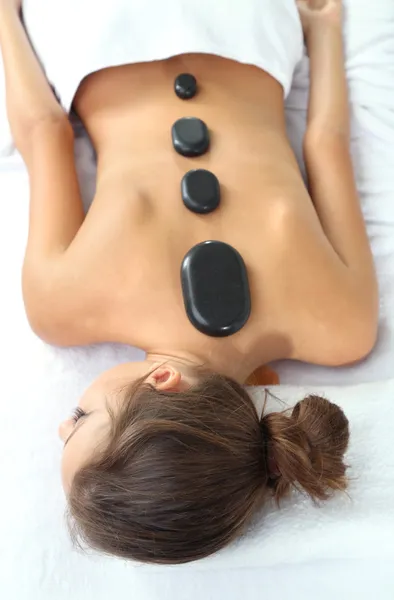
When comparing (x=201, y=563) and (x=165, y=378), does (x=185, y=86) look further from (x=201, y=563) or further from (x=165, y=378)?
(x=201, y=563)

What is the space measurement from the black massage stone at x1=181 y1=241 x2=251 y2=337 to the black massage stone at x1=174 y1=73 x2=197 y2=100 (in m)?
0.27

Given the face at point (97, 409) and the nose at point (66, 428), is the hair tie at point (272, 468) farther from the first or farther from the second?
the nose at point (66, 428)

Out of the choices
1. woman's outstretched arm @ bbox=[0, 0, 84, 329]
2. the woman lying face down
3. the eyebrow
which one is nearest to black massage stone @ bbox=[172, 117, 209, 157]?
the woman lying face down

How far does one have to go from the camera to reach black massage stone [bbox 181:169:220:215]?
0.83 m

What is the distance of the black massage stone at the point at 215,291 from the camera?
76cm

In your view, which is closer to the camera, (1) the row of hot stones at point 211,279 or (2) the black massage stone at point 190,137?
(1) the row of hot stones at point 211,279

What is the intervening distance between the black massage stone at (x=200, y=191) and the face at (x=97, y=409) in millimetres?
220

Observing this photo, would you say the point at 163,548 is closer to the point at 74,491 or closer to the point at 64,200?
the point at 74,491

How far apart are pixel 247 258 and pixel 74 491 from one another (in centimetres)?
36

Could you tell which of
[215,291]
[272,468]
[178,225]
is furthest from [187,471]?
[178,225]

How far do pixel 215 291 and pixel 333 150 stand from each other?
347 mm

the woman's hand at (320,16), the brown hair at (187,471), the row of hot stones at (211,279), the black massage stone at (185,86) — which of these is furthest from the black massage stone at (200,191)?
the woman's hand at (320,16)

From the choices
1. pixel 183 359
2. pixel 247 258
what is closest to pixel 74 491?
pixel 183 359

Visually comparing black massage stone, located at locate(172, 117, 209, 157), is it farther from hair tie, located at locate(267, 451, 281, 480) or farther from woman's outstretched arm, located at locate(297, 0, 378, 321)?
hair tie, located at locate(267, 451, 281, 480)
